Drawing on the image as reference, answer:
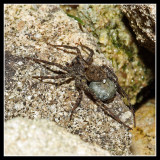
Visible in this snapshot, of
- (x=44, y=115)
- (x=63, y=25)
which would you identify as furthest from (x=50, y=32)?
(x=44, y=115)

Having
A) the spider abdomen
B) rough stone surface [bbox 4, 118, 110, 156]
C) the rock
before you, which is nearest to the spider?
the spider abdomen

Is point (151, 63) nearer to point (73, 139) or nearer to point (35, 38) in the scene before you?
point (35, 38)

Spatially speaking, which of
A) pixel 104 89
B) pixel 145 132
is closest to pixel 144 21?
pixel 104 89

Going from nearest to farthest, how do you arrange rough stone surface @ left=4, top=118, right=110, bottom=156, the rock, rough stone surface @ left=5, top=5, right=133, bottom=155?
rough stone surface @ left=4, top=118, right=110, bottom=156 < rough stone surface @ left=5, top=5, right=133, bottom=155 < the rock

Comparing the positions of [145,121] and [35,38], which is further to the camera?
[145,121]

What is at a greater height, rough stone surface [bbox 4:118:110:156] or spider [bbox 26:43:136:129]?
spider [bbox 26:43:136:129]

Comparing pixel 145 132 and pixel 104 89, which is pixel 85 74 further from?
pixel 145 132

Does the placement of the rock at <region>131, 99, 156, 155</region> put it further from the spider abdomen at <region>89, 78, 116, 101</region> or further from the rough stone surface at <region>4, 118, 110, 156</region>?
the rough stone surface at <region>4, 118, 110, 156</region>
